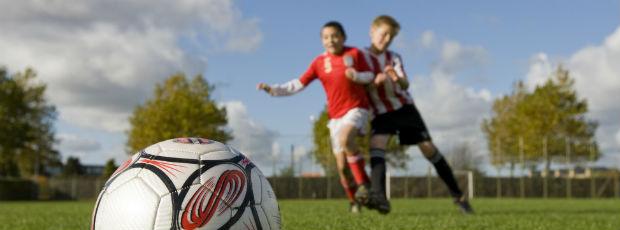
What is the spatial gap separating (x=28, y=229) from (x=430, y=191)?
23657mm

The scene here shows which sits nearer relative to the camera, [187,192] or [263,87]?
[187,192]

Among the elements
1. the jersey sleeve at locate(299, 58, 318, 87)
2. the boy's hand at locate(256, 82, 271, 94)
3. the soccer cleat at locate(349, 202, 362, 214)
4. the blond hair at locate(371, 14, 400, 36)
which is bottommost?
the soccer cleat at locate(349, 202, 362, 214)

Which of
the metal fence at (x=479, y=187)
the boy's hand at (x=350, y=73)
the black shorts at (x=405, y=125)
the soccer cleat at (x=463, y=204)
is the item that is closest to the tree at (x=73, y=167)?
the metal fence at (x=479, y=187)

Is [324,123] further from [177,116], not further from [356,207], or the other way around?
[356,207]

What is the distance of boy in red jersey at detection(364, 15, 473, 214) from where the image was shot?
6387 mm

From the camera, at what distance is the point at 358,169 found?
6297 mm

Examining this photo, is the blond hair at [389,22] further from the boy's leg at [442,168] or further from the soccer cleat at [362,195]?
the soccer cleat at [362,195]

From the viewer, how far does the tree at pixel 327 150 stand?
31.1 meters

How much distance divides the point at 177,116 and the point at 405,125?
22.4 m

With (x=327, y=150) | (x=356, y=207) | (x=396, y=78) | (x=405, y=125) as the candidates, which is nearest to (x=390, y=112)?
(x=405, y=125)

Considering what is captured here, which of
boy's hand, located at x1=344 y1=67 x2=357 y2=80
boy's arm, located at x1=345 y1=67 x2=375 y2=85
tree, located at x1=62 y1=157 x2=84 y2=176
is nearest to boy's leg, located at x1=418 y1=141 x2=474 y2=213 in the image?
boy's arm, located at x1=345 y1=67 x2=375 y2=85

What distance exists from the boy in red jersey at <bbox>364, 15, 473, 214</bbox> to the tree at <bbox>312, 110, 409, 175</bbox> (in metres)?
23.4

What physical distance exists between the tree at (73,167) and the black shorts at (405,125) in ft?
194

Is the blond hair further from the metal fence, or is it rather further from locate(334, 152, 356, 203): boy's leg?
the metal fence
